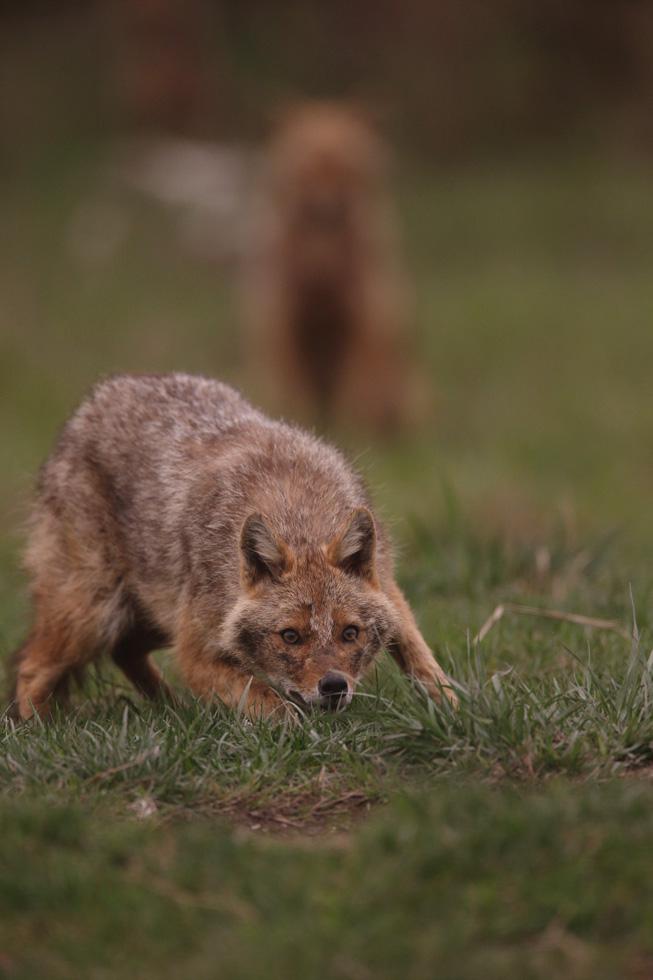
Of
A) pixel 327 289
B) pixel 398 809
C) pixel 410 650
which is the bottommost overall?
pixel 398 809

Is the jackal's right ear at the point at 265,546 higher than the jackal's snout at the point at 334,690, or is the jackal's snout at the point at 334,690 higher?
the jackal's right ear at the point at 265,546

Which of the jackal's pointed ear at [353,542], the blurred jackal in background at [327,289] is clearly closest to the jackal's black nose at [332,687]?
the jackal's pointed ear at [353,542]

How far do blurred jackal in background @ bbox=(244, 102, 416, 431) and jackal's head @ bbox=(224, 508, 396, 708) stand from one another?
8.86 meters

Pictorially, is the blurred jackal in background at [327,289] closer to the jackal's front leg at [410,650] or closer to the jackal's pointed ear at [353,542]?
the jackal's front leg at [410,650]

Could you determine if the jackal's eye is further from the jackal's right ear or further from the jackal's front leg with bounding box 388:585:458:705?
the jackal's front leg with bounding box 388:585:458:705

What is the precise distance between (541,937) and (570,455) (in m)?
10.4

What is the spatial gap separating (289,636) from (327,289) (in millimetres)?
9155

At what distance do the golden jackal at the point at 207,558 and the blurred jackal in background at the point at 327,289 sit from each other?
7.50 metres

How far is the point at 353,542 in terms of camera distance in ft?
18.2

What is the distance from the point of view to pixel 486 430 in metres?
15.3

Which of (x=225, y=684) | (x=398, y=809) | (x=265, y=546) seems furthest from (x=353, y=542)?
(x=398, y=809)

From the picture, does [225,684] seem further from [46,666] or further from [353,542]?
[46,666]

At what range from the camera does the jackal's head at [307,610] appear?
5.37m

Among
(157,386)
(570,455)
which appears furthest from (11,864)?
(570,455)
